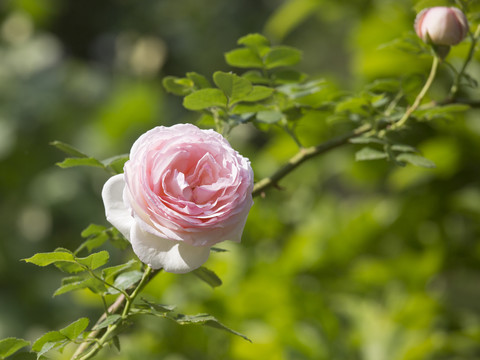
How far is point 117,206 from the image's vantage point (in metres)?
0.36

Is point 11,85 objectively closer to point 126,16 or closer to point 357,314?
point 126,16

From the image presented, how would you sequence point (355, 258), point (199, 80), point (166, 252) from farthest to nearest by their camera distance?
point (355, 258) < point (199, 80) < point (166, 252)

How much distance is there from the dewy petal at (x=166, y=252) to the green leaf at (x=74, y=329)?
7cm

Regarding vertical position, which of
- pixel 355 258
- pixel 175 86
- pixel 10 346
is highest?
pixel 175 86

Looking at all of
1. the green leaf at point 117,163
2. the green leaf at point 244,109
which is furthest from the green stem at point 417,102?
the green leaf at point 117,163

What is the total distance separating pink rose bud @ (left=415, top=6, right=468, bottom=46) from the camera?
432 mm

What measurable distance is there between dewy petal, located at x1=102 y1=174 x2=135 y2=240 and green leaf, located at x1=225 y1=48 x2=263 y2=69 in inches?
6.9

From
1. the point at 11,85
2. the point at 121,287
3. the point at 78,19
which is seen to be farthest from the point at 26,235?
the point at 121,287

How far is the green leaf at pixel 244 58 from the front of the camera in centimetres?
50

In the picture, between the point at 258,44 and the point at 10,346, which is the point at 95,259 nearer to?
the point at 10,346

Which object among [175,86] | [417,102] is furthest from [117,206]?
[417,102]

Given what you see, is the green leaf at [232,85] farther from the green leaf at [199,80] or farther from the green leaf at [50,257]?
the green leaf at [50,257]

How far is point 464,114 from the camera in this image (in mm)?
1059

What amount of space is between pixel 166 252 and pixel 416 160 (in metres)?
0.20
